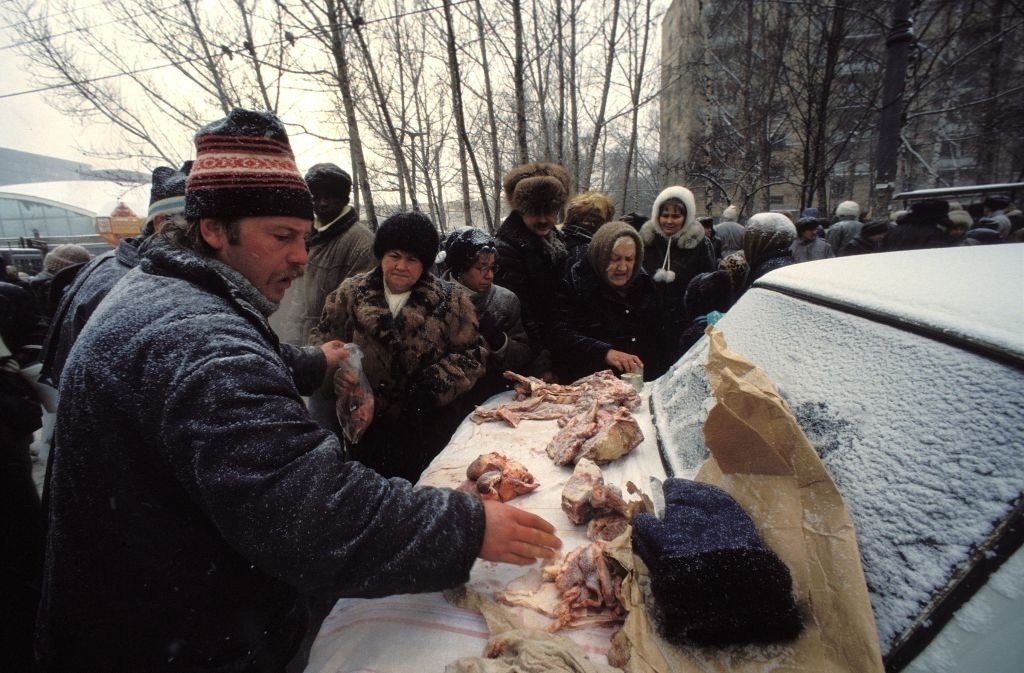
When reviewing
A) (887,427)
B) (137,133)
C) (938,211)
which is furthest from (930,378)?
(137,133)

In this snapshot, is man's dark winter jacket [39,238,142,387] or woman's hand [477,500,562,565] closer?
woman's hand [477,500,562,565]

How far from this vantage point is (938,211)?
609 centimetres

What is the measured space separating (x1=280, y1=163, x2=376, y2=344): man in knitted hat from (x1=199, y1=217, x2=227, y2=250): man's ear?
2.69 metres

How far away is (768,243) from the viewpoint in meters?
3.62

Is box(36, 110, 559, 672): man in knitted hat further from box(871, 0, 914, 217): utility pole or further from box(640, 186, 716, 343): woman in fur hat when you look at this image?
box(871, 0, 914, 217): utility pole

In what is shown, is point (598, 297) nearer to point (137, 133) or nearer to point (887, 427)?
point (887, 427)

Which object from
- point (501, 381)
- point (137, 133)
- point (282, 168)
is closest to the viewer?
point (282, 168)

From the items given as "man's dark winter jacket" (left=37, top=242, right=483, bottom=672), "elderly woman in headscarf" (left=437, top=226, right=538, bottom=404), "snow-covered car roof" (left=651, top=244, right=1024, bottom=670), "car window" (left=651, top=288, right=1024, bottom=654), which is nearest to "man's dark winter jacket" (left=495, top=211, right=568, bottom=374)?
"elderly woman in headscarf" (left=437, top=226, right=538, bottom=404)

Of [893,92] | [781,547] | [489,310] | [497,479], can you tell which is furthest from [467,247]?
[893,92]

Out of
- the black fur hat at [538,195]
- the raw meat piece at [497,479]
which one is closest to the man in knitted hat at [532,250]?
the black fur hat at [538,195]

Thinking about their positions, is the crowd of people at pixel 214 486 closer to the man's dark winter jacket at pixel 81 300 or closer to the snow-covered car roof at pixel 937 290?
the man's dark winter jacket at pixel 81 300

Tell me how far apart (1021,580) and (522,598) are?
3.09 feet

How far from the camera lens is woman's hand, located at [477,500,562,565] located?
43.1 inches

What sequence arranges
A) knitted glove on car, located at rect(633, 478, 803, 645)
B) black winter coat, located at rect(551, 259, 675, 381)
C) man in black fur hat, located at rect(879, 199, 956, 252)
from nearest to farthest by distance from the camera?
knitted glove on car, located at rect(633, 478, 803, 645)
black winter coat, located at rect(551, 259, 675, 381)
man in black fur hat, located at rect(879, 199, 956, 252)
